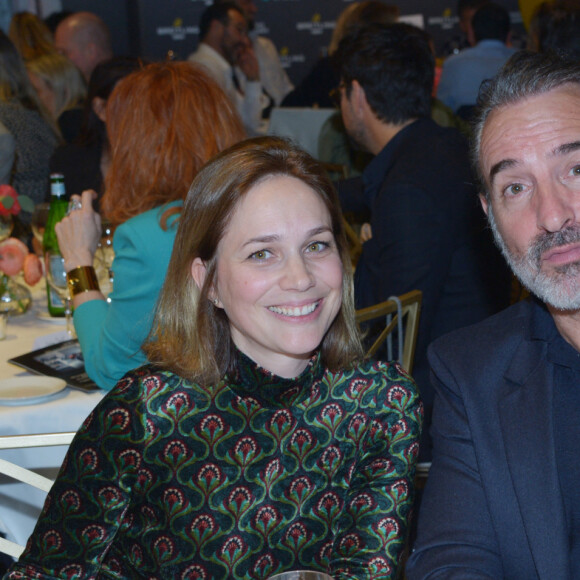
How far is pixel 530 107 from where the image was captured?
164 cm

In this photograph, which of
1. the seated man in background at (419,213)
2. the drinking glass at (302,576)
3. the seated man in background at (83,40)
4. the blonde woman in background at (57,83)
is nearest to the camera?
the drinking glass at (302,576)

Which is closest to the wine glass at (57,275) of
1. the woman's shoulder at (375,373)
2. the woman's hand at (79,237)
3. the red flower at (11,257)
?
the red flower at (11,257)

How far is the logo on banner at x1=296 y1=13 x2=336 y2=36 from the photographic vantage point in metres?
9.32

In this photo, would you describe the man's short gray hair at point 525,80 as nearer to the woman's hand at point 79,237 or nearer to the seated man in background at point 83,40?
the woman's hand at point 79,237

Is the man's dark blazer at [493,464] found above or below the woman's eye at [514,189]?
below

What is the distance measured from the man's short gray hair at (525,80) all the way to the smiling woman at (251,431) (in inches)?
16.1

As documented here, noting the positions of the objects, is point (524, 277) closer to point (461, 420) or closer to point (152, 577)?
point (461, 420)

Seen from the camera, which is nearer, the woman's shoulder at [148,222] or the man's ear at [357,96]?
the woman's shoulder at [148,222]

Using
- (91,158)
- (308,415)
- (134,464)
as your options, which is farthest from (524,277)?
(91,158)

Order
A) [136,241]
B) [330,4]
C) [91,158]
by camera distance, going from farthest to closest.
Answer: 1. [330,4]
2. [91,158]
3. [136,241]

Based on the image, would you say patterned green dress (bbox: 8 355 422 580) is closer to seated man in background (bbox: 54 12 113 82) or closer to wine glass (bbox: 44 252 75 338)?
wine glass (bbox: 44 252 75 338)

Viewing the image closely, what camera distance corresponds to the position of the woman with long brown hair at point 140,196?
87.0 inches

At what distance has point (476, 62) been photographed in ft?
19.8

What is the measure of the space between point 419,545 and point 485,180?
0.73 metres
